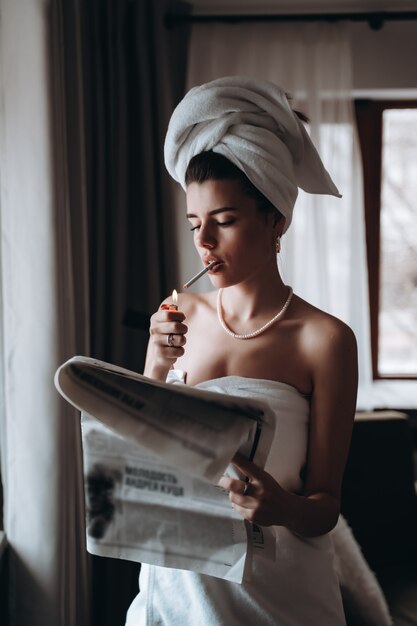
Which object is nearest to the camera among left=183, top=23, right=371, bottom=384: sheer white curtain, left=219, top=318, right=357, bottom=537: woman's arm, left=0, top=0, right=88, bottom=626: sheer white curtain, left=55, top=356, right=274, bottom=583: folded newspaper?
left=55, top=356, right=274, bottom=583: folded newspaper

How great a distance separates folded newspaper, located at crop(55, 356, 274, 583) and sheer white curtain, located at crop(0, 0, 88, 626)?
626 mm

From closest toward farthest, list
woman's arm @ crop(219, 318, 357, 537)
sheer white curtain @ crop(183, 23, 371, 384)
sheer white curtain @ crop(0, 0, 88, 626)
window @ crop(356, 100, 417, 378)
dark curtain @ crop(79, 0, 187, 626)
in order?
woman's arm @ crop(219, 318, 357, 537), sheer white curtain @ crop(0, 0, 88, 626), dark curtain @ crop(79, 0, 187, 626), sheer white curtain @ crop(183, 23, 371, 384), window @ crop(356, 100, 417, 378)

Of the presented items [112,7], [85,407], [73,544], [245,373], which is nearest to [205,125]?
[245,373]

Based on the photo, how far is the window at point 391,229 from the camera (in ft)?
8.66

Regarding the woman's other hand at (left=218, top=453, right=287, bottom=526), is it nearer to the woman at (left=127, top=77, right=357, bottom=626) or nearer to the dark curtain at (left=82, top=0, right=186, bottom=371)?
the woman at (left=127, top=77, right=357, bottom=626)

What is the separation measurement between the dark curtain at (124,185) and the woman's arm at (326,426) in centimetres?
102

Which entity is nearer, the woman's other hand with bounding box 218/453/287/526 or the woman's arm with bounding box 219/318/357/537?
the woman's other hand with bounding box 218/453/287/526

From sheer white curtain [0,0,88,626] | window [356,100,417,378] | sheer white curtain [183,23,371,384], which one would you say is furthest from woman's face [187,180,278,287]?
window [356,100,417,378]

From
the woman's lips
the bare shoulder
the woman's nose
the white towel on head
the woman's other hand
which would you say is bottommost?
the woman's other hand

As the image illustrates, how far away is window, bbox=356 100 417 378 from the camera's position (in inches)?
104

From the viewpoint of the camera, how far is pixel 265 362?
1080mm

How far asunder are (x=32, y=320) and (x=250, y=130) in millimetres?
734

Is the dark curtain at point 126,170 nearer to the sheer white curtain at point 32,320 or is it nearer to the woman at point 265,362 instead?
the sheer white curtain at point 32,320

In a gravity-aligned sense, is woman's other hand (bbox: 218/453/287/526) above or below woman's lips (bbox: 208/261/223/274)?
below
